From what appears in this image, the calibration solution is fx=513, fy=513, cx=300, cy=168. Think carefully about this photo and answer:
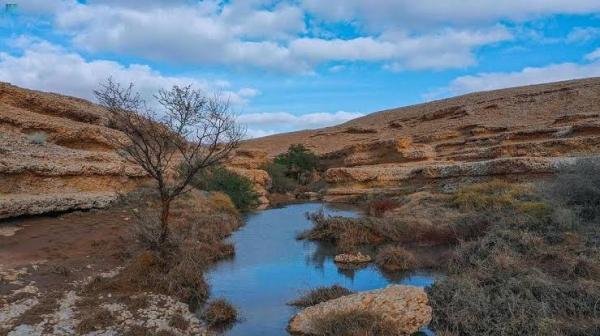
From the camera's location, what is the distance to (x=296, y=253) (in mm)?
15578

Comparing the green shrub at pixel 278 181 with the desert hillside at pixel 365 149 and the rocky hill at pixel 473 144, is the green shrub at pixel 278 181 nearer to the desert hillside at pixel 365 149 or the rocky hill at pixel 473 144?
the desert hillside at pixel 365 149

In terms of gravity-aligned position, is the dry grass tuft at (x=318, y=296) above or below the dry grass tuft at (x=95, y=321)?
below

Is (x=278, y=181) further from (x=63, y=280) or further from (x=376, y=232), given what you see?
(x=63, y=280)

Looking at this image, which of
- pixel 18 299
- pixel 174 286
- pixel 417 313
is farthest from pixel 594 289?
pixel 18 299

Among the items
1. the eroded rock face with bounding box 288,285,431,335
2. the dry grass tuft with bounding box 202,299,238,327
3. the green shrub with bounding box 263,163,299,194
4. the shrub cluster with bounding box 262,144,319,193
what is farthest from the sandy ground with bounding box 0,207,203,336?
the shrub cluster with bounding box 262,144,319,193

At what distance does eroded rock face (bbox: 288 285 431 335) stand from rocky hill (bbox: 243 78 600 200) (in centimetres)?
1438

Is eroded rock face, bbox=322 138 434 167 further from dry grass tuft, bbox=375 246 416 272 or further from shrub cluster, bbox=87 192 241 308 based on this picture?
shrub cluster, bbox=87 192 241 308

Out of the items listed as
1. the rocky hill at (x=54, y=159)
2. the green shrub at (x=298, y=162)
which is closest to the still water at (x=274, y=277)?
the rocky hill at (x=54, y=159)

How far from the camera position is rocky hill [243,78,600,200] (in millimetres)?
25250

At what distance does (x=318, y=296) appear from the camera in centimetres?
1026

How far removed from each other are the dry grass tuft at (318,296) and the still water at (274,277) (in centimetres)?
29

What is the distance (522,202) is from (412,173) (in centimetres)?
1186

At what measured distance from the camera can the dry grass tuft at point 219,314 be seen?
9172mm

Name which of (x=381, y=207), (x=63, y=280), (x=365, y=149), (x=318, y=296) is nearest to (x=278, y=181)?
(x=365, y=149)
